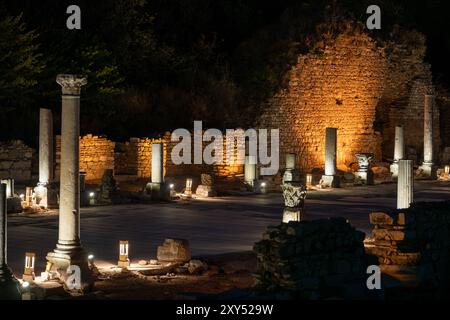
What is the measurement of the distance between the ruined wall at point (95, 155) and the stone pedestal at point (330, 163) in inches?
266

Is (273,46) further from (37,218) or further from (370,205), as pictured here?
(37,218)

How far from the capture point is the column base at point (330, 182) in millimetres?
32344

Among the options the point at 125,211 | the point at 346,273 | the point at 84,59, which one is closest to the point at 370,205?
the point at 125,211

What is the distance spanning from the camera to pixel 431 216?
15.6 metres

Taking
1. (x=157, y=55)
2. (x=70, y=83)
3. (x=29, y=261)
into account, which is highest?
(x=157, y=55)

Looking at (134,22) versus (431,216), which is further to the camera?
(134,22)

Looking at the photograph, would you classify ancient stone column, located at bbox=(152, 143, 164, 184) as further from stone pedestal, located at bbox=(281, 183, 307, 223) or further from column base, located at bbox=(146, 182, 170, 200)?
stone pedestal, located at bbox=(281, 183, 307, 223)

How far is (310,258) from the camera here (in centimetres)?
1315

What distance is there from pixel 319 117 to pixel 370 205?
37.0 feet

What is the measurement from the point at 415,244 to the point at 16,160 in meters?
15.1

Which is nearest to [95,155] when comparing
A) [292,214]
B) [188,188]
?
[188,188]

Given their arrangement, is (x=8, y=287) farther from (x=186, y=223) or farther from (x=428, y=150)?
(x=428, y=150)

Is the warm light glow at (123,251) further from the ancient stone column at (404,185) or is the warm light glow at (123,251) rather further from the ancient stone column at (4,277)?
the ancient stone column at (404,185)
